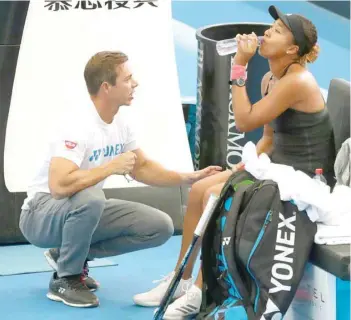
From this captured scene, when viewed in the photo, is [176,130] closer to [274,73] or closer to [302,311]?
[274,73]

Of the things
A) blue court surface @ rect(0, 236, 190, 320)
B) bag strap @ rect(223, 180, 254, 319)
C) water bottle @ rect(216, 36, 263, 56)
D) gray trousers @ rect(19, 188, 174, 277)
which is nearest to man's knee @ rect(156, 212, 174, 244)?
gray trousers @ rect(19, 188, 174, 277)

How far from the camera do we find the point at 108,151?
15.5ft

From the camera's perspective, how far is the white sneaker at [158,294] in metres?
4.64

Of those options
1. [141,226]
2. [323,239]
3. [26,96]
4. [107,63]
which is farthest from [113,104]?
[323,239]

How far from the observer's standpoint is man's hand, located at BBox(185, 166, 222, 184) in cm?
475

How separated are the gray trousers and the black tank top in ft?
2.34

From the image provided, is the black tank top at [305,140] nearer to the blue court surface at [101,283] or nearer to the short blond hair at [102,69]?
the short blond hair at [102,69]

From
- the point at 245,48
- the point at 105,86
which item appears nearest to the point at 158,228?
the point at 105,86

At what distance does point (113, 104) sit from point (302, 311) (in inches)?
52.0

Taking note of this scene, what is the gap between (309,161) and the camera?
4465 mm

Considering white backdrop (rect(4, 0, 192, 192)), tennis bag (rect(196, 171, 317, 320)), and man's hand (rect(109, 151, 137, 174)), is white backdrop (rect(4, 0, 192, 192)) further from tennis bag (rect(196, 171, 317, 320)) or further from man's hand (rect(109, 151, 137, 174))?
tennis bag (rect(196, 171, 317, 320))

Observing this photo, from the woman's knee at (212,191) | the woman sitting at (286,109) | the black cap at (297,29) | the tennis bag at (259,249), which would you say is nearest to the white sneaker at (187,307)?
the woman sitting at (286,109)

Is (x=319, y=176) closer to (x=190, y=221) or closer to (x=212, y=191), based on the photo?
(x=212, y=191)

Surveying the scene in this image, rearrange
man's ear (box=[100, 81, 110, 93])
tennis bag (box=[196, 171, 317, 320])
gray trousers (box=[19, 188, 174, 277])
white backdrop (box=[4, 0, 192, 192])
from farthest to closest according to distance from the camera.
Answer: white backdrop (box=[4, 0, 192, 192]) → man's ear (box=[100, 81, 110, 93]) → gray trousers (box=[19, 188, 174, 277]) → tennis bag (box=[196, 171, 317, 320])
